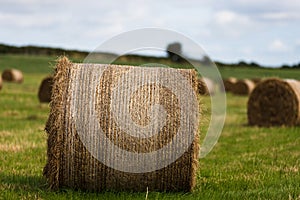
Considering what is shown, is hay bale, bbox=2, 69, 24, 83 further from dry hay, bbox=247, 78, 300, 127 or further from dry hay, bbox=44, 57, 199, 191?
dry hay, bbox=44, 57, 199, 191

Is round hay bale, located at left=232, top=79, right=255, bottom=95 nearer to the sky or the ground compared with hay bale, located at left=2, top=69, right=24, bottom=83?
nearer to the ground

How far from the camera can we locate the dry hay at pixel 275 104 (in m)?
17.4

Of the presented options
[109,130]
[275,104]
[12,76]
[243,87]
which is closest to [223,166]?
[109,130]

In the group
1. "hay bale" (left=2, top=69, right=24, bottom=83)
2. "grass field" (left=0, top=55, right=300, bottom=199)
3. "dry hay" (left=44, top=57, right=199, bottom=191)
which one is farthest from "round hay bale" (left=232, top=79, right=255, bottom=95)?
"dry hay" (left=44, top=57, right=199, bottom=191)

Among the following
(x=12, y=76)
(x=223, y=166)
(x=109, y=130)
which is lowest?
(x=223, y=166)

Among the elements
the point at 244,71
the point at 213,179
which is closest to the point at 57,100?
the point at 213,179

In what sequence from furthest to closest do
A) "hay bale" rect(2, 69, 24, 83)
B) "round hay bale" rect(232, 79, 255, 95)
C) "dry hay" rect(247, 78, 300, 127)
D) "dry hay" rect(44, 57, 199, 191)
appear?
"hay bale" rect(2, 69, 24, 83)
"round hay bale" rect(232, 79, 255, 95)
"dry hay" rect(247, 78, 300, 127)
"dry hay" rect(44, 57, 199, 191)

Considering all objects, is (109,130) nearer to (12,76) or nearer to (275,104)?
(275,104)

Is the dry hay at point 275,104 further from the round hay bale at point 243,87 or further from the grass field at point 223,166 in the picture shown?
the round hay bale at point 243,87

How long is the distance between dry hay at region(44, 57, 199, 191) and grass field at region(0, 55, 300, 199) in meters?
0.19

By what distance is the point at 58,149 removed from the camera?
7.48m

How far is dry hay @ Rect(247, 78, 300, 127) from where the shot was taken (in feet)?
57.2

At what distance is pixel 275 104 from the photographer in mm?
17984

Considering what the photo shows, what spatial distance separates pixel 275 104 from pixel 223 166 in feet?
27.0
